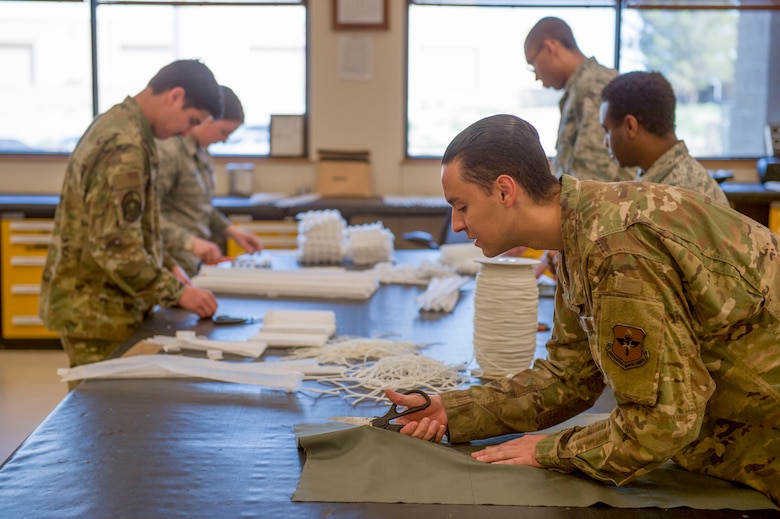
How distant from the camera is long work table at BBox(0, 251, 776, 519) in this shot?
1.34m

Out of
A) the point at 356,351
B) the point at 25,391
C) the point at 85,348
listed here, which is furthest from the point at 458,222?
the point at 25,391

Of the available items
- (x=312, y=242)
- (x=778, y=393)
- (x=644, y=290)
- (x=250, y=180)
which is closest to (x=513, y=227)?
(x=644, y=290)

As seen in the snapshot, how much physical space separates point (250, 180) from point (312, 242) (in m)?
2.10

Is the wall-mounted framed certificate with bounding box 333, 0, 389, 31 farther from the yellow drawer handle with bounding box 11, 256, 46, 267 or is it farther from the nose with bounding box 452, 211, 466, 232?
the nose with bounding box 452, 211, 466, 232

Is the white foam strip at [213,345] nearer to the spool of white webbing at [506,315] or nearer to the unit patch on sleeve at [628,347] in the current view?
the spool of white webbing at [506,315]

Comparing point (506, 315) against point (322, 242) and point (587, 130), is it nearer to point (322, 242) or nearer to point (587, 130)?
point (587, 130)

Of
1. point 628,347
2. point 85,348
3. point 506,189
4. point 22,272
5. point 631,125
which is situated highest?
point 631,125

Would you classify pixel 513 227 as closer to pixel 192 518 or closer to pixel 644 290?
pixel 644 290

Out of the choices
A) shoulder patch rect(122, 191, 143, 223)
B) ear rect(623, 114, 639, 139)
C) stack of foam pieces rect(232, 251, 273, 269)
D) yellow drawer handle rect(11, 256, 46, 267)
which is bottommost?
yellow drawer handle rect(11, 256, 46, 267)

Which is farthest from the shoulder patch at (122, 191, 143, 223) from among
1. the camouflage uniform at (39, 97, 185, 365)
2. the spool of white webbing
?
the spool of white webbing

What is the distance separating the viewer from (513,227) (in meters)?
1.44

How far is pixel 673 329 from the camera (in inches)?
50.2

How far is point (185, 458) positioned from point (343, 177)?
4409mm

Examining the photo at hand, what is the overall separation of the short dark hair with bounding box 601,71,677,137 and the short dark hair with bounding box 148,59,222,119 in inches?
49.3
